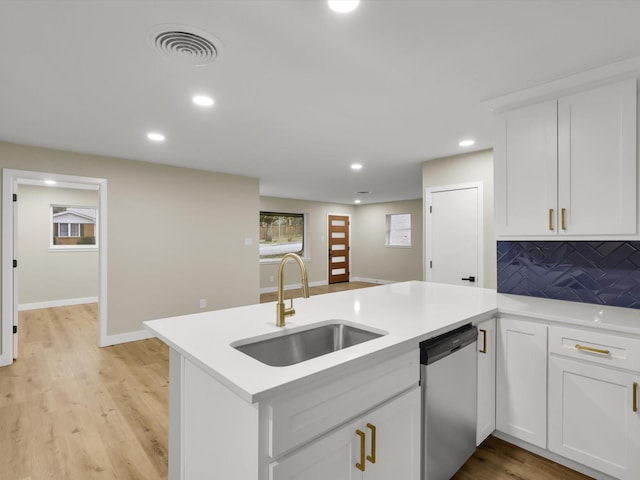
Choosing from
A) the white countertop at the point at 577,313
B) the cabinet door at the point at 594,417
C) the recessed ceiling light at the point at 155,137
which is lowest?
the cabinet door at the point at 594,417

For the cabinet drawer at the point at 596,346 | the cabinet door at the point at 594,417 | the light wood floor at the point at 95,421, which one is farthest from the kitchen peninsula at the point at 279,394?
the light wood floor at the point at 95,421

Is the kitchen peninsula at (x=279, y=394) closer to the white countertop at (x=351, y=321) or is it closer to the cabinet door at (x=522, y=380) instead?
the white countertop at (x=351, y=321)

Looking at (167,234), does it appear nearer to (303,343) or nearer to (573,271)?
(303,343)

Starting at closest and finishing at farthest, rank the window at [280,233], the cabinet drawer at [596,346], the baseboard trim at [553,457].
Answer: the cabinet drawer at [596,346] → the baseboard trim at [553,457] → the window at [280,233]

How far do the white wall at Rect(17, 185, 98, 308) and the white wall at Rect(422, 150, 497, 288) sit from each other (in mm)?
6682

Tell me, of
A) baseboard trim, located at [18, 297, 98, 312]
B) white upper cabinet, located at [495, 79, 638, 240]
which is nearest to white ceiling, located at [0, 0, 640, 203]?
white upper cabinet, located at [495, 79, 638, 240]

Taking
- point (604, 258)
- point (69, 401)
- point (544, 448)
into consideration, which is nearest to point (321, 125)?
point (604, 258)

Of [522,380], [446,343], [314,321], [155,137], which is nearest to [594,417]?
[522,380]

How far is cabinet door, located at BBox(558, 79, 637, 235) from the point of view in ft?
6.11

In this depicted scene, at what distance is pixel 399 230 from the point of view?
8.70 m

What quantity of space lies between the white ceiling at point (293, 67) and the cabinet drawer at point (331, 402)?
153 centimetres

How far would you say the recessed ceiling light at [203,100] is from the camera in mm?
2352

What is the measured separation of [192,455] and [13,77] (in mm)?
2446

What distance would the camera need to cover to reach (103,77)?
6.73 feet
